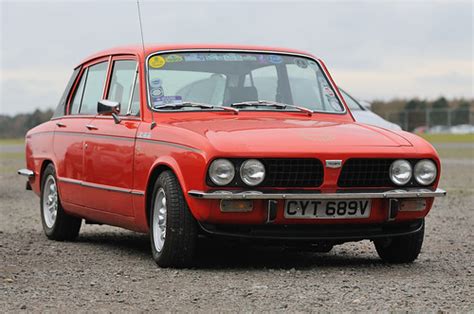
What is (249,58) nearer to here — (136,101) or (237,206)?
(136,101)

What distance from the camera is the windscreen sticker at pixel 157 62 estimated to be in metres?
8.95

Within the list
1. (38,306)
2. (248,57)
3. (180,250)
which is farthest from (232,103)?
(38,306)

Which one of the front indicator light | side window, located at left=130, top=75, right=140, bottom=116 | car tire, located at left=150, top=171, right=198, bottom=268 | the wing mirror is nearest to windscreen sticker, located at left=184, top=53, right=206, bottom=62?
side window, located at left=130, top=75, right=140, bottom=116

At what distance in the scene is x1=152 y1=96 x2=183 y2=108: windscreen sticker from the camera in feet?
28.3

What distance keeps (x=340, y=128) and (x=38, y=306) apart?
9.45ft

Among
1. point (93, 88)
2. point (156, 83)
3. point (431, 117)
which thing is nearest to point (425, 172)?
point (156, 83)

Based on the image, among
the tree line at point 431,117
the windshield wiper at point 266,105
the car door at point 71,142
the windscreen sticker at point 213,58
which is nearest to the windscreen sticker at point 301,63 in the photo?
the windscreen sticker at point 213,58

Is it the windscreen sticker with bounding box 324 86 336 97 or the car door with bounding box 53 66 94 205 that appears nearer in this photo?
the windscreen sticker with bounding box 324 86 336 97

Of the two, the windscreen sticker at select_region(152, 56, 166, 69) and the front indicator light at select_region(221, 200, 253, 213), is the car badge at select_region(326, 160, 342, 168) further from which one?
the windscreen sticker at select_region(152, 56, 166, 69)

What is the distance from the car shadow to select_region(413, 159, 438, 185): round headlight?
Answer: 79cm

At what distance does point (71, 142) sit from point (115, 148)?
1176 mm

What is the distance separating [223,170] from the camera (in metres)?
7.35

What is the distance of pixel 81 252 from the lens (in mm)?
9164

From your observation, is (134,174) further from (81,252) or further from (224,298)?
(224,298)
